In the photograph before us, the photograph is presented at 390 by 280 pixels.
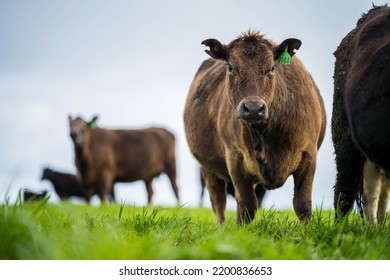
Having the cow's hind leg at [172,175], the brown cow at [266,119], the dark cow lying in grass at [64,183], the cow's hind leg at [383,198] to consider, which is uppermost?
the brown cow at [266,119]

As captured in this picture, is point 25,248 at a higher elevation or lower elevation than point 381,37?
lower

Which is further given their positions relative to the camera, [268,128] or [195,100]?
[195,100]

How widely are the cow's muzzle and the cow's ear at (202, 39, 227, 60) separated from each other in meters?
0.87

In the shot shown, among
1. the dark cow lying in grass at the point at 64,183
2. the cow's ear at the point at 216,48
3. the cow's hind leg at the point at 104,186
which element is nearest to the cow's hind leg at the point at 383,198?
the cow's ear at the point at 216,48

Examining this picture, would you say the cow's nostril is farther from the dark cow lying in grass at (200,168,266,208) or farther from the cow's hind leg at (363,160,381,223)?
the dark cow lying in grass at (200,168,266,208)

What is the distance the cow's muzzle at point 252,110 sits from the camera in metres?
5.13

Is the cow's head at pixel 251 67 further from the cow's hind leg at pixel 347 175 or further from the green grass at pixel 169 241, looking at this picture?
the green grass at pixel 169 241

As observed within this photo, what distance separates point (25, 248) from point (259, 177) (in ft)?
10.9

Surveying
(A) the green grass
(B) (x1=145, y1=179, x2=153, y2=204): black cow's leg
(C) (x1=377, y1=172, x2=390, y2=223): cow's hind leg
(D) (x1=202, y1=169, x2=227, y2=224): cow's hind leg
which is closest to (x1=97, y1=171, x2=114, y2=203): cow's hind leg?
(B) (x1=145, y1=179, x2=153, y2=204): black cow's leg

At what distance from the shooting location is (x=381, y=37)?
4.55 m

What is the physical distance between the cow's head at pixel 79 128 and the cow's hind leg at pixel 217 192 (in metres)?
9.56

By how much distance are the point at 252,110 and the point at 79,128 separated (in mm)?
12964
